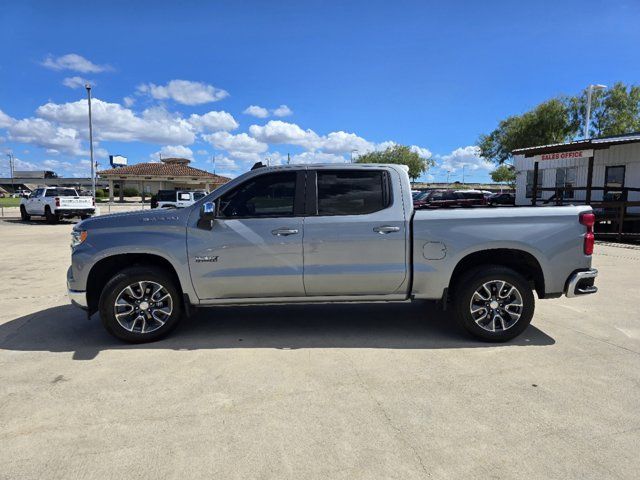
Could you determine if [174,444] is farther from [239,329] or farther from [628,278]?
[628,278]

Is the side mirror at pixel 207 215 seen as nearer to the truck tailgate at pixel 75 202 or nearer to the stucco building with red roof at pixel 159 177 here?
the truck tailgate at pixel 75 202

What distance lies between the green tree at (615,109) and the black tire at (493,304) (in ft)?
120

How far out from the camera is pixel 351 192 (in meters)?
4.65

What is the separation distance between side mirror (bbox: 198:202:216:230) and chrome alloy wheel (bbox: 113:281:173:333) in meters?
0.78

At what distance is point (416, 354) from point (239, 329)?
203 centimetres

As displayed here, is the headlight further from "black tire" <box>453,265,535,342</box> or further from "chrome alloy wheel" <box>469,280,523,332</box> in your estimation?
"chrome alloy wheel" <box>469,280,523,332</box>

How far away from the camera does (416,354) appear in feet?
14.1

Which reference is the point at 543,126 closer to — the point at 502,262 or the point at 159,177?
the point at 502,262

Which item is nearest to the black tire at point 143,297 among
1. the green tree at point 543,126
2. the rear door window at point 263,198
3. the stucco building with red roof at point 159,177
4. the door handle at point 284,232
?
the rear door window at point 263,198

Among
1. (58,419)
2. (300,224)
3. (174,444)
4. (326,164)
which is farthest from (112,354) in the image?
(326,164)

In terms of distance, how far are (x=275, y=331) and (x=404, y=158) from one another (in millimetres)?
74408

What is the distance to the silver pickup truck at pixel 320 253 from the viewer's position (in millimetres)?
4500

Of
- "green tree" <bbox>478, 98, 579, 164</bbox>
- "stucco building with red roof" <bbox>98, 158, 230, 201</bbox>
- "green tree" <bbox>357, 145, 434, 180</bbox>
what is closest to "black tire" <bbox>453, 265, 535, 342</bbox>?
"green tree" <bbox>478, 98, 579, 164</bbox>

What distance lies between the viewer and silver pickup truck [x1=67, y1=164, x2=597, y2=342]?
4500 mm
